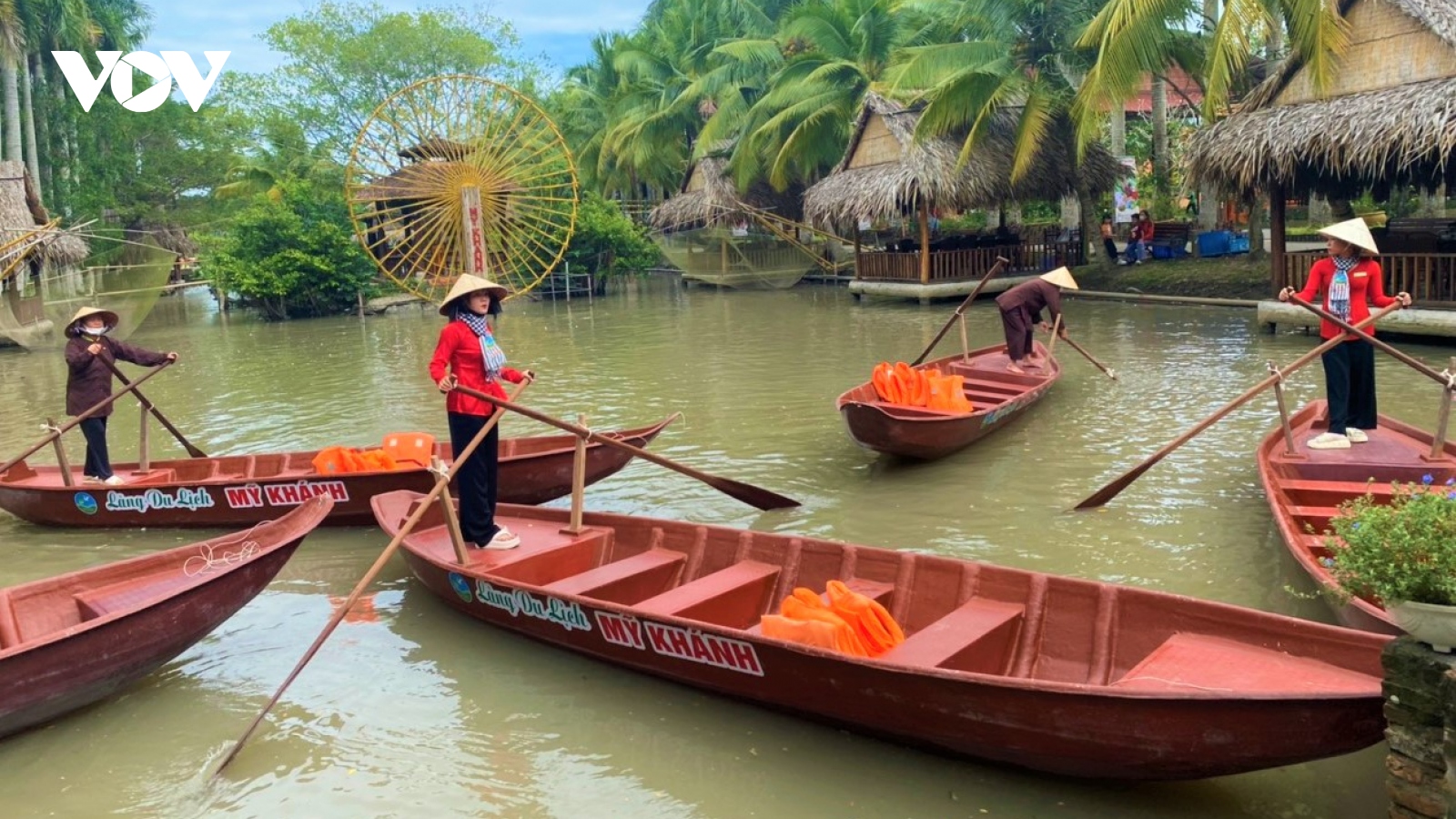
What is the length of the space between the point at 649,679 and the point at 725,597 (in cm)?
51

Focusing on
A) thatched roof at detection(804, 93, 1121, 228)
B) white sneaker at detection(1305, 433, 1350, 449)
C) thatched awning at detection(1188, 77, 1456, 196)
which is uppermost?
thatched roof at detection(804, 93, 1121, 228)

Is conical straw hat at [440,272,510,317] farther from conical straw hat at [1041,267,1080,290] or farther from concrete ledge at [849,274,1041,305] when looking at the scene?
concrete ledge at [849,274,1041,305]

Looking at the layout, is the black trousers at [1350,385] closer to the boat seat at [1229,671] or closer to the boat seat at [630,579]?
the boat seat at [1229,671]

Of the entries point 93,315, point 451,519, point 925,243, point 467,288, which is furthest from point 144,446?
point 925,243

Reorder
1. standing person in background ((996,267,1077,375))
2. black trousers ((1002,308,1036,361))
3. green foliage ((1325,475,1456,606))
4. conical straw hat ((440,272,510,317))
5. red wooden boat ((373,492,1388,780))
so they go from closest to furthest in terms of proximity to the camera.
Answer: green foliage ((1325,475,1456,606)) → red wooden boat ((373,492,1388,780)) → conical straw hat ((440,272,510,317)) → standing person in background ((996,267,1077,375)) → black trousers ((1002,308,1036,361))

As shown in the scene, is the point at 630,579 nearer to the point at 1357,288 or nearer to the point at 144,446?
the point at 144,446

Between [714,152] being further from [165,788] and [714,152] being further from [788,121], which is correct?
[165,788]

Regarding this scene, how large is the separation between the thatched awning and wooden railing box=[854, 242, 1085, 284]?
6.99m

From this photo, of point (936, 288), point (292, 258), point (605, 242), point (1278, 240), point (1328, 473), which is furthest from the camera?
point (605, 242)

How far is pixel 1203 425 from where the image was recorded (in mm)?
6250

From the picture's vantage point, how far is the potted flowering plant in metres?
2.91

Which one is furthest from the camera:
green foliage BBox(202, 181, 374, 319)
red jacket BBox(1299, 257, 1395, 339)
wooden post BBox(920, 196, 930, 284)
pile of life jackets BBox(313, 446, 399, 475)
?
green foliage BBox(202, 181, 374, 319)

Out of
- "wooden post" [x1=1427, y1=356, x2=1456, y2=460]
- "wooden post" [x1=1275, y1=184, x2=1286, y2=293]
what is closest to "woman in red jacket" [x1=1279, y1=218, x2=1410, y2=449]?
"wooden post" [x1=1427, y1=356, x2=1456, y2=460]

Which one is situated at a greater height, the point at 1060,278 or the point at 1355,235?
the point at 1355,235
